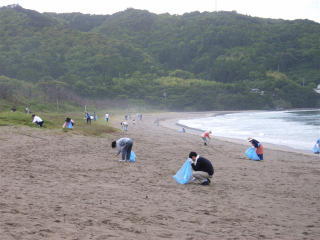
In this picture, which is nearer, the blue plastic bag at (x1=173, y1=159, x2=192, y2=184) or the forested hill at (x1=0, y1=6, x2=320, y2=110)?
the blue plastic bag at (x1=173, y1=159, x2=192, y2=184)

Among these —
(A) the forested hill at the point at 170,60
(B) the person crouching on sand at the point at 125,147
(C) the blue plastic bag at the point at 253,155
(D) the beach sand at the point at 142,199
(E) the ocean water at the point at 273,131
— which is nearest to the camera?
(D) the beach sand at the point at 142,199

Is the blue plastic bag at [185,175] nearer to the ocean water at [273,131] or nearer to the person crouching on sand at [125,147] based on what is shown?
the person crouching on sand at [125,147]

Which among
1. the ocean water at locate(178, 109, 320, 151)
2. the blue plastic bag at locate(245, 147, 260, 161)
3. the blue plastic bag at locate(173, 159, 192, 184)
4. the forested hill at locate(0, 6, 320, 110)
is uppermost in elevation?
the forested hill at locate(0, 6, 320, 110)

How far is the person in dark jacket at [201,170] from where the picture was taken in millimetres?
10188

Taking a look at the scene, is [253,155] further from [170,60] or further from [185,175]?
[170,60]

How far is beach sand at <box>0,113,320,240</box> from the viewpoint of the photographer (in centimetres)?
596

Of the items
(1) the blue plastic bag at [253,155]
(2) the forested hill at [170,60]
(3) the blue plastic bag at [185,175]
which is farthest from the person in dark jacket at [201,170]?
(2) the forested hill at [170,60]

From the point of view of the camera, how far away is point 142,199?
804cm

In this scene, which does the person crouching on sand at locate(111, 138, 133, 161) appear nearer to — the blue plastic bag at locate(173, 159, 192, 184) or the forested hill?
the blue plastic bag at locate(173, 159, 192, 184)

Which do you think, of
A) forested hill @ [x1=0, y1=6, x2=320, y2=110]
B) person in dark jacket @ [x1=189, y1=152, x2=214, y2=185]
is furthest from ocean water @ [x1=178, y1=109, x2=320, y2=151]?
forested hill @ [x1=0, y1=6, x2=320, y2=110]

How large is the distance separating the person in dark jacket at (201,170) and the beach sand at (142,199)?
0.90 ft

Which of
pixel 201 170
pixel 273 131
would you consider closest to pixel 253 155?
pixel 201 170

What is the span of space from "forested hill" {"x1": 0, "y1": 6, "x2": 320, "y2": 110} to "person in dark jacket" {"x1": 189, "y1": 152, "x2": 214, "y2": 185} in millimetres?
52358

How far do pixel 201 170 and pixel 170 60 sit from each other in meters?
131
